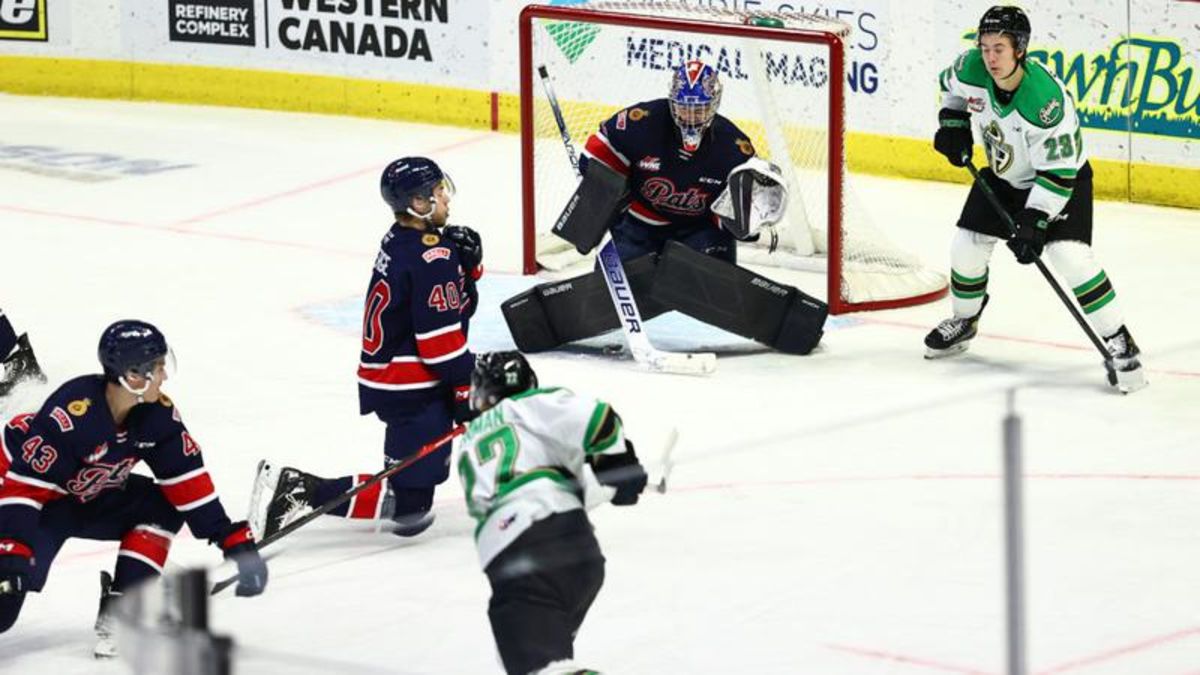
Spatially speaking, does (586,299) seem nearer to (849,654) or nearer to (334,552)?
(334,552)

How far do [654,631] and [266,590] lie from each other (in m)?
0.91

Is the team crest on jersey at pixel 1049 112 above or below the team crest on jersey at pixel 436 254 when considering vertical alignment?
above

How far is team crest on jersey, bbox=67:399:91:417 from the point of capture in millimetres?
4578

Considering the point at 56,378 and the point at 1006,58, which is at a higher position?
the point at 1006,58

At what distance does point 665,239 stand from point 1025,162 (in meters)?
1.03

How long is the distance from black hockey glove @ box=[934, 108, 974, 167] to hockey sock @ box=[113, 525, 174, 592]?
278cm

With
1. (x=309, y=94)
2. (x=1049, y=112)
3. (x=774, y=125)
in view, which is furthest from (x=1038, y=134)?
(x=309, y=94)

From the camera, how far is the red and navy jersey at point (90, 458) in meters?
4.58

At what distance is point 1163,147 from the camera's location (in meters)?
8.56

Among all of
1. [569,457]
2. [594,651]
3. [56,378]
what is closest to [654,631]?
[594,651]

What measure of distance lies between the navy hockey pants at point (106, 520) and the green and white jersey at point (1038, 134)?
2.62 meters

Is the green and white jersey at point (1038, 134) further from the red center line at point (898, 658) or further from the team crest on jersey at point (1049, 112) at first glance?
the red center line at point (898, 658)

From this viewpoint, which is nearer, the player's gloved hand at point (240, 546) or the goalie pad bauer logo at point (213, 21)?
the player's gloved hand at point (240, 546)

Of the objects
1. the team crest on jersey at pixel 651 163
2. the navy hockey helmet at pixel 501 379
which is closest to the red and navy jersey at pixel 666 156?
the team crest on jersey at pixel 651 163
